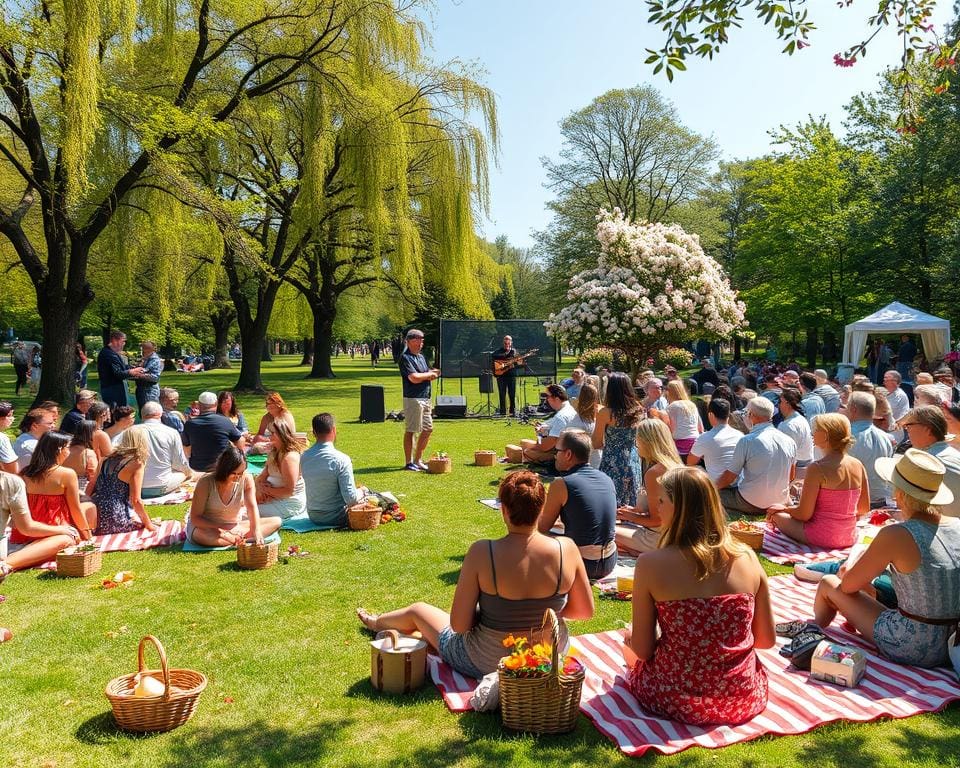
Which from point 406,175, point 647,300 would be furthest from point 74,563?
point 406,175

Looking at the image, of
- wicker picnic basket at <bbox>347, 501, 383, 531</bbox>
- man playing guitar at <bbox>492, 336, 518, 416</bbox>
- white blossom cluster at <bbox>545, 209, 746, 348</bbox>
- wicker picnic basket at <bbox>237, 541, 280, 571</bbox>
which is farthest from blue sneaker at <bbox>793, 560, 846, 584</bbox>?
man playing guitar at <bbox>492, 336, 518, 416</bbox>

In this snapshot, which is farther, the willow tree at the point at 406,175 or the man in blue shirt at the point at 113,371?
the willow tree at the point at 406,175

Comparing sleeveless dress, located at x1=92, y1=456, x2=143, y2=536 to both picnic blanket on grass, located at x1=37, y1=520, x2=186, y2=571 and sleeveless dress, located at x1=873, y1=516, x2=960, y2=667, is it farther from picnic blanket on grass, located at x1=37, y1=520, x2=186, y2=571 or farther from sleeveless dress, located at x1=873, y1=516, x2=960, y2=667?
sleeveless dress, located at x1=873, y1=516, x2=960, y2=667

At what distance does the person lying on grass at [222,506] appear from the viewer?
658 centimetres

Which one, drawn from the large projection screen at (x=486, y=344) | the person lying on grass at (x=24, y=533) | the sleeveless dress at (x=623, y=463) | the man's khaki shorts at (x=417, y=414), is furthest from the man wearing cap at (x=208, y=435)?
the large projection screen at (x=486, y=344)

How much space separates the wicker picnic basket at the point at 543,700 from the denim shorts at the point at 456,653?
0.47m

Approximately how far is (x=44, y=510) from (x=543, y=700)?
4.93 meters

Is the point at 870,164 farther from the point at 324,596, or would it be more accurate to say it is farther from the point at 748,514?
the point at 324,596

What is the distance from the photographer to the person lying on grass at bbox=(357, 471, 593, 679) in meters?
3.67

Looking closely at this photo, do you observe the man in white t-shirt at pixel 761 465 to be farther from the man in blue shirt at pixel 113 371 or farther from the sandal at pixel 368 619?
the man in blue shirt at pixel 113 371

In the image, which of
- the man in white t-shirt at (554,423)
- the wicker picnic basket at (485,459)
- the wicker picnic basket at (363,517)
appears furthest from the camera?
the wicker picnic basket at (485,459)

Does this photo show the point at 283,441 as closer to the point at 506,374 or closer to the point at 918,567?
the point at 918,567

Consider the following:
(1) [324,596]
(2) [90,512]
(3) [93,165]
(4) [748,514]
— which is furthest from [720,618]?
(3) [93,165]

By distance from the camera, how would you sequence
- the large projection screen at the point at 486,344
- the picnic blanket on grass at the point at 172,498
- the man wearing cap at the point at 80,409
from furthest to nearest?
the large projection screen at the point at 486,344, the man wearing cap at the point at 80,409, the picnic blanket on grass at the point at 172,498
